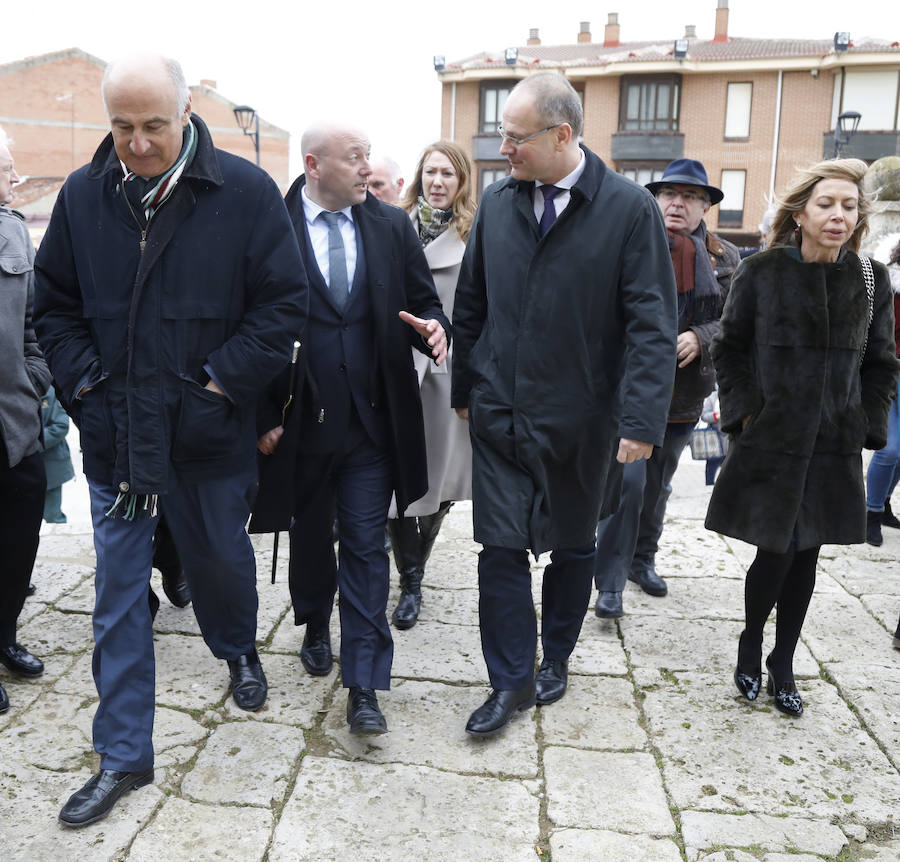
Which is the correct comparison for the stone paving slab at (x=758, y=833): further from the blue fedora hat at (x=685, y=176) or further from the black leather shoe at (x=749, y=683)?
the blue fedora hat at (x=685, y=176)

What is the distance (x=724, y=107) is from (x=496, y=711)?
33690mm

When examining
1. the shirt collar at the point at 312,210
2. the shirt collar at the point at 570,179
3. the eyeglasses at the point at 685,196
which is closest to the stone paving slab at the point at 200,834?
the shirt collar at the point at 312,210

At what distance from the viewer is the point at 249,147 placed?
39594 mm

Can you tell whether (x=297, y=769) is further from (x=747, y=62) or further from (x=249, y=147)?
(x=249, y=147)

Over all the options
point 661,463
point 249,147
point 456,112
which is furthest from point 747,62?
point 661,463

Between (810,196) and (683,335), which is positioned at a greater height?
(810,196)

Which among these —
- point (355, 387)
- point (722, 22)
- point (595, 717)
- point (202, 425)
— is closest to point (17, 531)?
point (202, 425)

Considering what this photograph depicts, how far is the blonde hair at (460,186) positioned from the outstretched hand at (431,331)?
1.07 metres

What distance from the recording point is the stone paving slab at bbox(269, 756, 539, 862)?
2547 millimetres

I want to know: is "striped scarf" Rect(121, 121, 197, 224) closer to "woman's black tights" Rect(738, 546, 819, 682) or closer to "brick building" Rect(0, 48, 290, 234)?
"woman's black tights" Rect(738, 546, 819, 682)

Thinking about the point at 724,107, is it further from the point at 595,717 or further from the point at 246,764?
the point at 246,764

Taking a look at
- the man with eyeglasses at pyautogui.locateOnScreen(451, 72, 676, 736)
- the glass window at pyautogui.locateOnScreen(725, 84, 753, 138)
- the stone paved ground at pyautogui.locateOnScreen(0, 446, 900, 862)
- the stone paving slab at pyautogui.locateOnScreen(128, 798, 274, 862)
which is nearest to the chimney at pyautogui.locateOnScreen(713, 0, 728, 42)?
the glass window at pyautogui.locateOnScreen(725, 84, 753, 138)

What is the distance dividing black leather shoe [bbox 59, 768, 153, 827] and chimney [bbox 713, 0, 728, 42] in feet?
130

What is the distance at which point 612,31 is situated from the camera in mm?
38688
